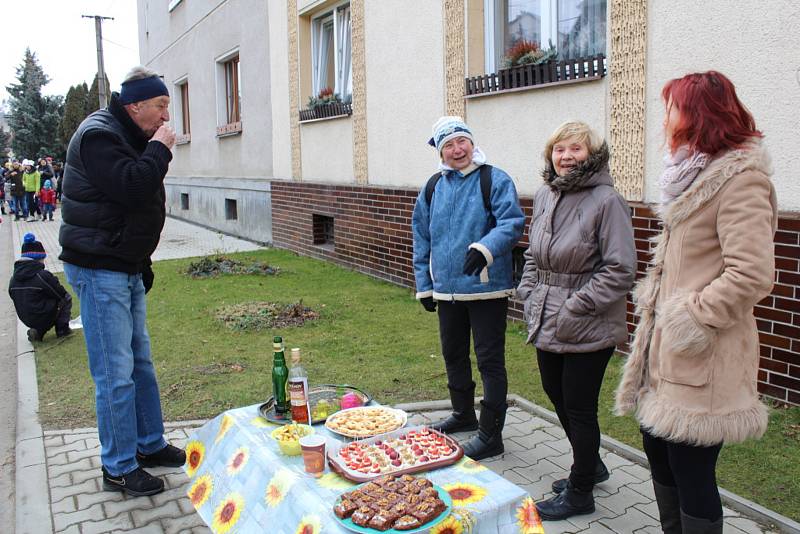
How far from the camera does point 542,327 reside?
3.48m

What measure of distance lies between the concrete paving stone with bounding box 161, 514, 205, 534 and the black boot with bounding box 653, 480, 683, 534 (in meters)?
2.22

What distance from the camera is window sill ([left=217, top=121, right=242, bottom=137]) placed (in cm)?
1547

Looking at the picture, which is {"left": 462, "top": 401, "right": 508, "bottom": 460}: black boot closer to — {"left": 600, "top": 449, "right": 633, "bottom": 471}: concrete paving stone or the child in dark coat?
{"left": 600, "top": 449, "right": 633, "bottom": 471}: concrete paving stone

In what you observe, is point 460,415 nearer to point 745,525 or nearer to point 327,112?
point 745,525

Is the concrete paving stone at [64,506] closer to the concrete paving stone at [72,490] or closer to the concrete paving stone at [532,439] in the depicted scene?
the concrete paving stone at [72,490]

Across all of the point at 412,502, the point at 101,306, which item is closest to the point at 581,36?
the point at 101,306

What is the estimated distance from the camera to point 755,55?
4719mm

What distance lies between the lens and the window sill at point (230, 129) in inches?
609

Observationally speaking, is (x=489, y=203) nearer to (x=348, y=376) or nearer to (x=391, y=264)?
(x=348, y=376)

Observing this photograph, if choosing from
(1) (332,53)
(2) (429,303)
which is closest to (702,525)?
(2) (429,303)

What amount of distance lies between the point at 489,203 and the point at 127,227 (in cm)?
204

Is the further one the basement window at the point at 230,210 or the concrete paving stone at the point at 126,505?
the basement window at the point at 230,210

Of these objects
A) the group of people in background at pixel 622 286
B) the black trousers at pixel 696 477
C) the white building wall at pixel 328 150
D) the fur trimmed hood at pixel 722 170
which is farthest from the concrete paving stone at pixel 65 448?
the white building wall at pixel 328 150

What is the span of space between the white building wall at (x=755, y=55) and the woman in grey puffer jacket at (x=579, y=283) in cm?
105
